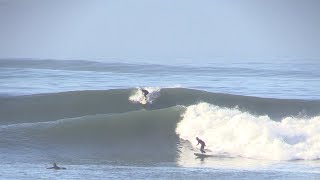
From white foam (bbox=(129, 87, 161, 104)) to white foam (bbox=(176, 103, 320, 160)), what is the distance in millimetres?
2670

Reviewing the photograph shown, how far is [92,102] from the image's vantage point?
28.1 m

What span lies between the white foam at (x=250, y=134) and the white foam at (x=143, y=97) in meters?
2.67

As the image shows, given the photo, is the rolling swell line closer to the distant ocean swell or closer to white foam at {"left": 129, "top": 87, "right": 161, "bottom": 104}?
the distant ocean swell

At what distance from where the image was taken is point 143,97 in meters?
27.8

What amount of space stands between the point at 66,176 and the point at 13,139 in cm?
509

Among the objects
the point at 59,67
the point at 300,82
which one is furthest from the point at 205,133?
the point at 59,67

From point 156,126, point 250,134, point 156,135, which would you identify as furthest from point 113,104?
point 250,134

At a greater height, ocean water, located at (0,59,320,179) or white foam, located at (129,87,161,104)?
white foam, located at (129,87,161,104)

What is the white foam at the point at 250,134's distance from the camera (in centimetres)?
2147

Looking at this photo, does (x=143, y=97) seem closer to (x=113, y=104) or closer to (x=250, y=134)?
(x=113, y=104)

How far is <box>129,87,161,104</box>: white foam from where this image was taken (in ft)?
90.5

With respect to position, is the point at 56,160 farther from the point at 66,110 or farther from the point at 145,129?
the point at 66,110

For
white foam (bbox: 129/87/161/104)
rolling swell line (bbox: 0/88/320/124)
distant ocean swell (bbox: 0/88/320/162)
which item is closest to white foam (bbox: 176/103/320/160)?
distant ocean swell (bbox: 0/88/320/162)

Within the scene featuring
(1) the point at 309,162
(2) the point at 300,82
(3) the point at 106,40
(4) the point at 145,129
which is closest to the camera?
(1) the point at 309,162
